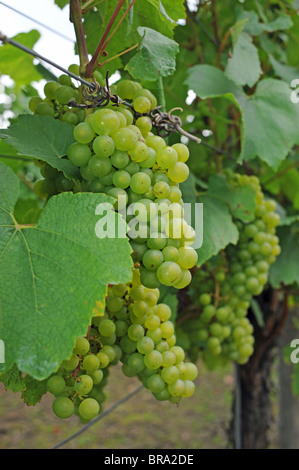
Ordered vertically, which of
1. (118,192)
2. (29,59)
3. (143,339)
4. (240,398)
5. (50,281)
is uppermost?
(29,59)

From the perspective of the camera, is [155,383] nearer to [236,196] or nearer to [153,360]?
[153,360]

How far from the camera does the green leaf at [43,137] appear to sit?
27.2 inches

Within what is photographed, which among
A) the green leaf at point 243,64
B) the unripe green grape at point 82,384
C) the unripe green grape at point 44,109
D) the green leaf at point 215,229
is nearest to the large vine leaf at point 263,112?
the green leaf at point 243,64

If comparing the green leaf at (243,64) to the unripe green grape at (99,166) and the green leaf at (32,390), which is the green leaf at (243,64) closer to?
the unripe green grape at (99,166)

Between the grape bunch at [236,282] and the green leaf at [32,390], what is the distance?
595 millimetres

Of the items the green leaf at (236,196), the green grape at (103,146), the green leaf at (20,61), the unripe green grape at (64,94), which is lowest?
the green leaf at (236,196)

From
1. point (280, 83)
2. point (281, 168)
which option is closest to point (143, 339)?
point (280, 83)

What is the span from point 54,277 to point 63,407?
0.62 feet

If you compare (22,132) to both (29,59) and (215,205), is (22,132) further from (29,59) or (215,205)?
(29,59)

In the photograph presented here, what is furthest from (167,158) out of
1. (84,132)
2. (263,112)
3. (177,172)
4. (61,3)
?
(263,112)

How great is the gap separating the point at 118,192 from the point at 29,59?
1.01m

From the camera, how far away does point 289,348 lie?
5.49 ft

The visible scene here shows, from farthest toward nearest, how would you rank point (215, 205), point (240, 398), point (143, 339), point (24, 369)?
point (240, 398)
point (215, 205)
point (143, 339)
point (24, 369)

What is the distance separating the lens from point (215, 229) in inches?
40.8
